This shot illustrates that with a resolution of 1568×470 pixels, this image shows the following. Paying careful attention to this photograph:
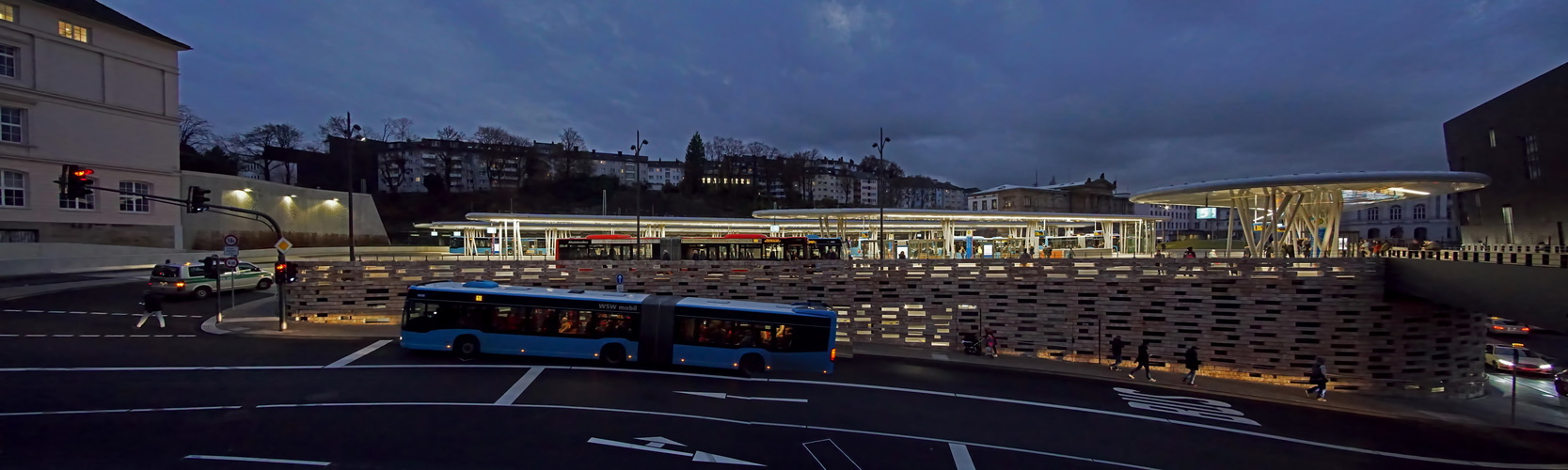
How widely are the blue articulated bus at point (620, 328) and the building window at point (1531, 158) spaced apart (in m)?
33.5

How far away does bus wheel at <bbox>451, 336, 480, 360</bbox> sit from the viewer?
13898 mm

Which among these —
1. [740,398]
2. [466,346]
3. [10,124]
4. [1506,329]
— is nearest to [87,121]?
[10,124]

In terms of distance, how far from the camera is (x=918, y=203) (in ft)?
444

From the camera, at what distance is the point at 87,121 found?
106 feet

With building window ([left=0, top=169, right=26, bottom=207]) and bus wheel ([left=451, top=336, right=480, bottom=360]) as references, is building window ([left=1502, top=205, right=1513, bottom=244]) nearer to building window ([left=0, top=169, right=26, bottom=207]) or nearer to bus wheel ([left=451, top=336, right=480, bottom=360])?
bus wheel ([left=451, top=336, right=480, bottom=360])

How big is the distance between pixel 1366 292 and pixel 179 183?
191 ft

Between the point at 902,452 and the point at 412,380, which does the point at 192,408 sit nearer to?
the point at 412,380

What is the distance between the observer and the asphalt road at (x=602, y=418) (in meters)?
8.25

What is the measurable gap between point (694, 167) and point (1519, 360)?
83.4 metres

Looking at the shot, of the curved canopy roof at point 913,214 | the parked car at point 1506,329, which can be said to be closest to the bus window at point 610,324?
the curved canopy roof at point 913,214

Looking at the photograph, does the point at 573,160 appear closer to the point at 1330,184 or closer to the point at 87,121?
the point at 87,121

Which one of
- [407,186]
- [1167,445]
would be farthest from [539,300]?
[407,186]

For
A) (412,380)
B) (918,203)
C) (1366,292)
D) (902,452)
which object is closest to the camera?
(902,452)

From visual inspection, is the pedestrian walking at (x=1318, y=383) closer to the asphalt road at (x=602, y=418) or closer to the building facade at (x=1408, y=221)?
the asphalt road at (x=602, y=418)
